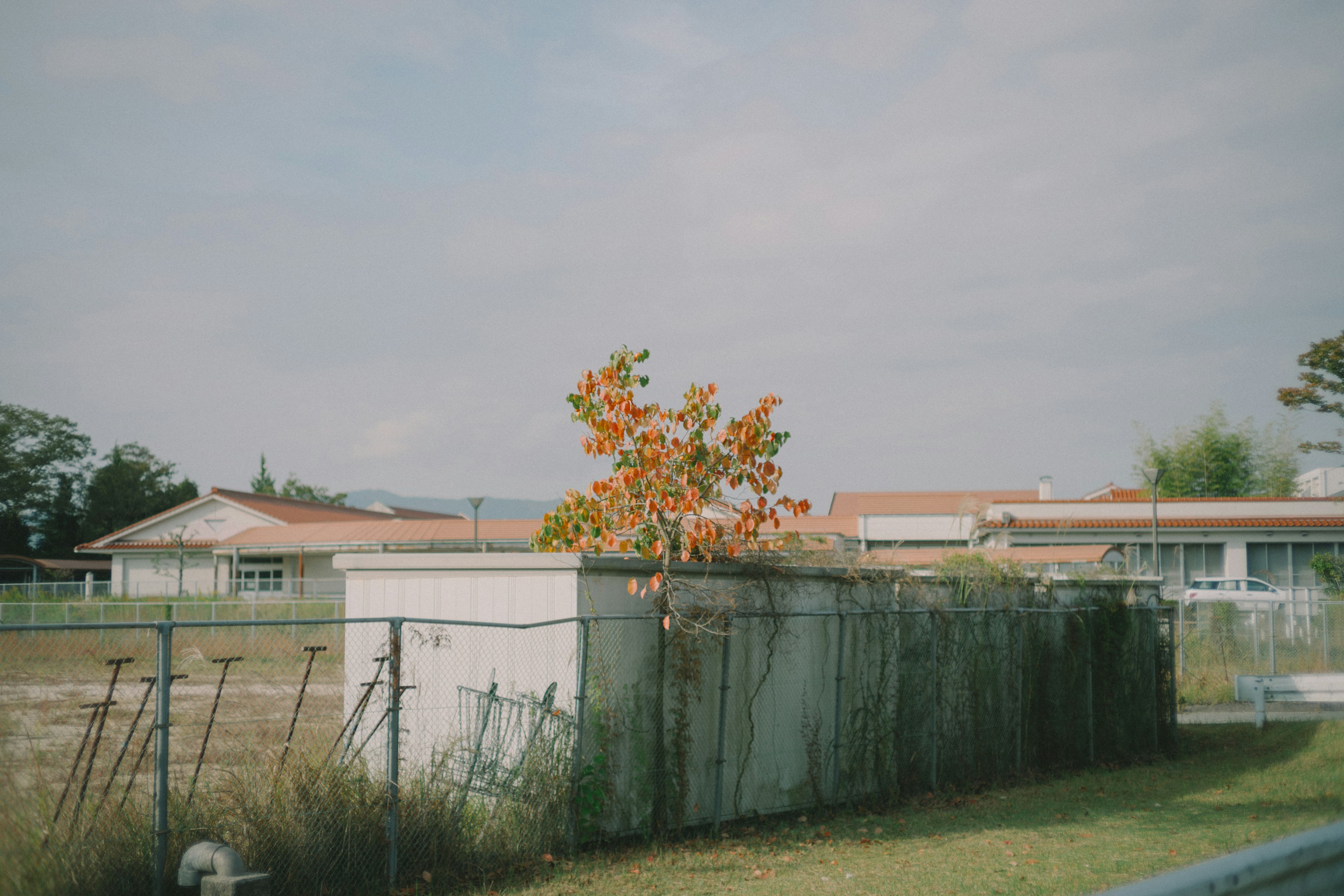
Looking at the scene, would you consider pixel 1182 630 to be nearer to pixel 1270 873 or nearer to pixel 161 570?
pixel 1270 873

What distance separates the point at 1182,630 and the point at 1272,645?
1.84 m

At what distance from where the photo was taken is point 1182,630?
791 inches

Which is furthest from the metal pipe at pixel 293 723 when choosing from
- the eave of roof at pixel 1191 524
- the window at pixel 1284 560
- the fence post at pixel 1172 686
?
the window at pixel 1284 560

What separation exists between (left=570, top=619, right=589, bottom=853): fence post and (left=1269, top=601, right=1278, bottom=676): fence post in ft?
49.1

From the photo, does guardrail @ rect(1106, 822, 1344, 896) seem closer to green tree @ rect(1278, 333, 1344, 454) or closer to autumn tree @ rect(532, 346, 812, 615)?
autumn tree @ rect(532, 346, 812, 615)

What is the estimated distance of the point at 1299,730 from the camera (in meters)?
14.1

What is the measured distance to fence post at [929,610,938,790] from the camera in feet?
35.6

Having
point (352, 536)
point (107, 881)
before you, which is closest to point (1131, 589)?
point (107, 881)

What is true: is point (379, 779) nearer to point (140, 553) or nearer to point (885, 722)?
point (885, 722)

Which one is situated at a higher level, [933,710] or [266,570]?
[933,710]

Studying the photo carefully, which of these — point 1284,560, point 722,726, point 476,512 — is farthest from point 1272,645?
point 476,512

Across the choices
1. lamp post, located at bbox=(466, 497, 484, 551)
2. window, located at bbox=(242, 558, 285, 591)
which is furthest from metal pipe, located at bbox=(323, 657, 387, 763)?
window, located at bbox=(242, 558, 285, 591)

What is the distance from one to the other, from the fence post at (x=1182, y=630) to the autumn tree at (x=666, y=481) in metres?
12.9

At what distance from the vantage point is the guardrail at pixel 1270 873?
2270 millimetres
